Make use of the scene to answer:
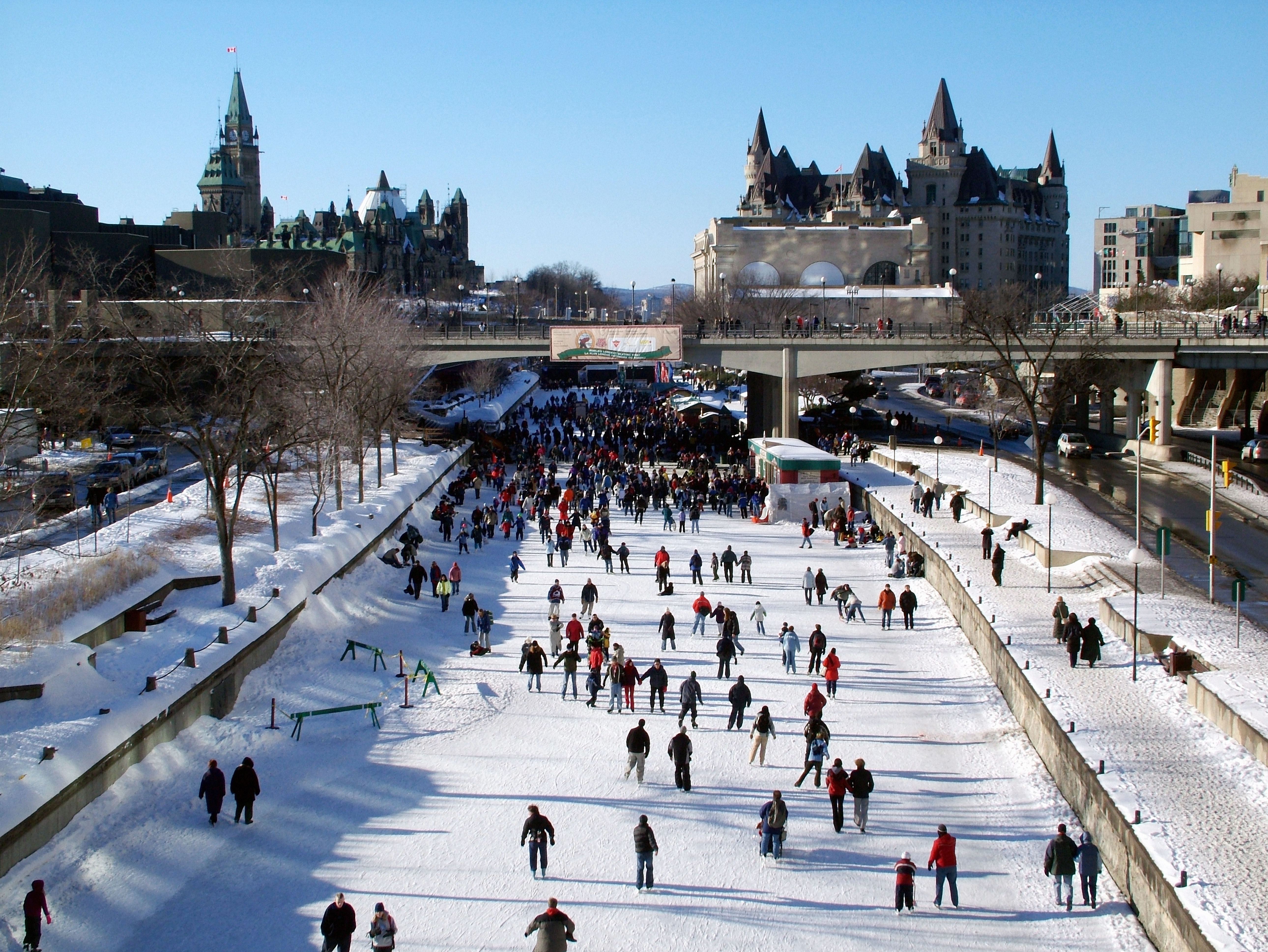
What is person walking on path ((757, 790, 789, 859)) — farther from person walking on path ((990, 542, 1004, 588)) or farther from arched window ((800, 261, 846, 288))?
arched window ((800, 261, 846, 288))

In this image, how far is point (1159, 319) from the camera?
2201 inches

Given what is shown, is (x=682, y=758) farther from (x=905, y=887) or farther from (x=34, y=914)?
(x=34, y=914)

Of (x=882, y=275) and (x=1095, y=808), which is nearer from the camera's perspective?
(x=1095, y=808)

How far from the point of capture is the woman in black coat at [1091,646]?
679 inches

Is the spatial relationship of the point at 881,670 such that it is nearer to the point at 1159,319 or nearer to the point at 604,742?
the point at 604,742

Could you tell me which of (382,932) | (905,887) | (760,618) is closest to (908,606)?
(760,618)

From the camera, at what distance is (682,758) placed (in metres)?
13.8

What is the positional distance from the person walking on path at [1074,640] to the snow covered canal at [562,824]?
1.21 meters

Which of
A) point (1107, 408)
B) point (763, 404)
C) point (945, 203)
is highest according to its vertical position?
point (945, 203)

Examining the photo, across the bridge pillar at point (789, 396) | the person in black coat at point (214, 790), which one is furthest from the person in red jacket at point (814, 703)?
the bridge pillar at point (789, 396)

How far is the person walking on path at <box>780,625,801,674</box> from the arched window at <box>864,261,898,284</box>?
2946 inches

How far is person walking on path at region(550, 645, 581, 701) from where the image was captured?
17.5 meters

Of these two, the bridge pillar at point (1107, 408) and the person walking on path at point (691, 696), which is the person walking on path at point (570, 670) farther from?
the bridge pillar at point (1107, 408)

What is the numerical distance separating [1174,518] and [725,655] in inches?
710
